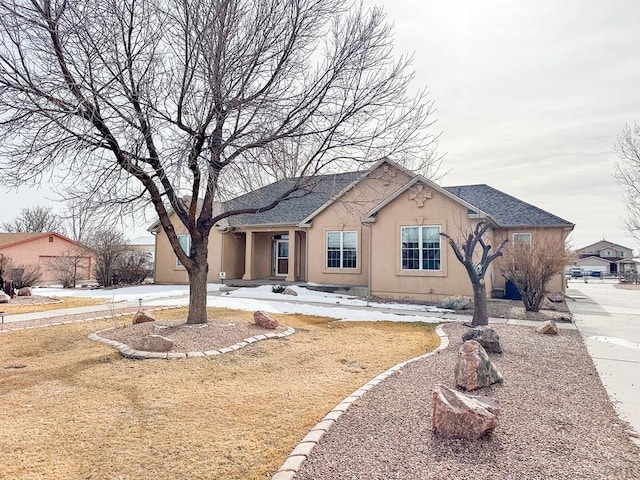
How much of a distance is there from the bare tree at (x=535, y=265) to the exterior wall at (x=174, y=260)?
1474cm

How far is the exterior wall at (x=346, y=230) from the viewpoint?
60.1 feet

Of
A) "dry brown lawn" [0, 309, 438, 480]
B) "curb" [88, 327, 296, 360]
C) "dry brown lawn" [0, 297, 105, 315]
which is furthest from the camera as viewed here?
"dry brown lawn" [0, 297, 105, 315]

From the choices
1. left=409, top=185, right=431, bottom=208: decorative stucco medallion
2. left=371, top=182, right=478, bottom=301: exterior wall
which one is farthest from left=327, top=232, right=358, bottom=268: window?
left=409, top=185, right=431, bottom=208: decorative stucco medallion

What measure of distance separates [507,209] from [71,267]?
24.9 metres

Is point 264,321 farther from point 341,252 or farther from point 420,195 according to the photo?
point 341,252

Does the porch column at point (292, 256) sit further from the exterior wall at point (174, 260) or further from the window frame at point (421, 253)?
the window frame at point (421, 253)

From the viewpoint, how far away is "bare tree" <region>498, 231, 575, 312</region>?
1255 cm

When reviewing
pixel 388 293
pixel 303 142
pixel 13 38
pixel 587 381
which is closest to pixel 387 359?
pixel 587 381

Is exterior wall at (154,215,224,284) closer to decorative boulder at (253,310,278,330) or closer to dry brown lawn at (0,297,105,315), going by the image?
dry brown lawn at (0,297,105,315)

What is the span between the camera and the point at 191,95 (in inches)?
292

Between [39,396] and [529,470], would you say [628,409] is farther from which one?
[39,396]

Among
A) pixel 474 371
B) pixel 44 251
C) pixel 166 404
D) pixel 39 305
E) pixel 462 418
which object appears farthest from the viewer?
pixel 44 251

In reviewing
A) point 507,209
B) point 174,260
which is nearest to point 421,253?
point 507,209

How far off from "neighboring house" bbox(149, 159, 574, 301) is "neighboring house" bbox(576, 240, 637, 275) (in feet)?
172
